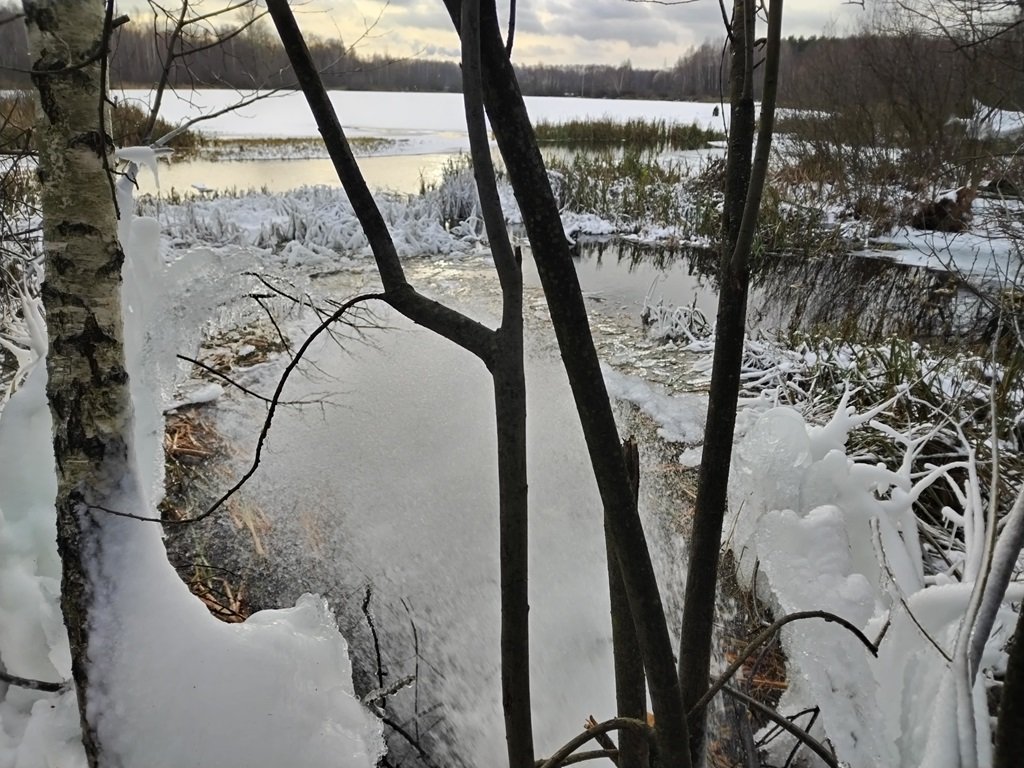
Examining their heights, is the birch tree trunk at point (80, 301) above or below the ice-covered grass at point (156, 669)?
above

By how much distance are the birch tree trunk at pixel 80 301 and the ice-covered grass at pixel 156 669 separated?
0.04m

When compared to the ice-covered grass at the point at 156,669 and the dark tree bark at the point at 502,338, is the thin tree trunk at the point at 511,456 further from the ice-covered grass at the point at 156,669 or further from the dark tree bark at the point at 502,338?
the ice-covered grass at the point at 156,669

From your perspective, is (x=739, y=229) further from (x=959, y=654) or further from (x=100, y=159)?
(x=100, y=159)

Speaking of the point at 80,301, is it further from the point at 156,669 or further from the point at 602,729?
the point at 602,729

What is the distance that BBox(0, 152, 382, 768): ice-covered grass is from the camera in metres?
1.18

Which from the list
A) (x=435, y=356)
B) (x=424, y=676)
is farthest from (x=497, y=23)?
(x=435, y=356)

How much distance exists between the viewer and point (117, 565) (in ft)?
4.14

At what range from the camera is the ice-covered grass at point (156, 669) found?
118 centimetres

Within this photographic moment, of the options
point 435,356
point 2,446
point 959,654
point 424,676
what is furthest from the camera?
point 435,356

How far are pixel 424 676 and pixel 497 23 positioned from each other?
205 cm

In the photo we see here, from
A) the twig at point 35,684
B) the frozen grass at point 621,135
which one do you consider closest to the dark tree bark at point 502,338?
the twig at point 35,684

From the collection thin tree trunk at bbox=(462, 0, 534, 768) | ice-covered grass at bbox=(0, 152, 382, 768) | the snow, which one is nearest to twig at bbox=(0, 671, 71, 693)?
ice-covered grass at bbox=(0, 152, 382, 768)

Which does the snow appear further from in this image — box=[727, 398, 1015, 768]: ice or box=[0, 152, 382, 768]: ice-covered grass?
box=[0, 152, 382, 768]: ice-covered grass

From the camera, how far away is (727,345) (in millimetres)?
831
